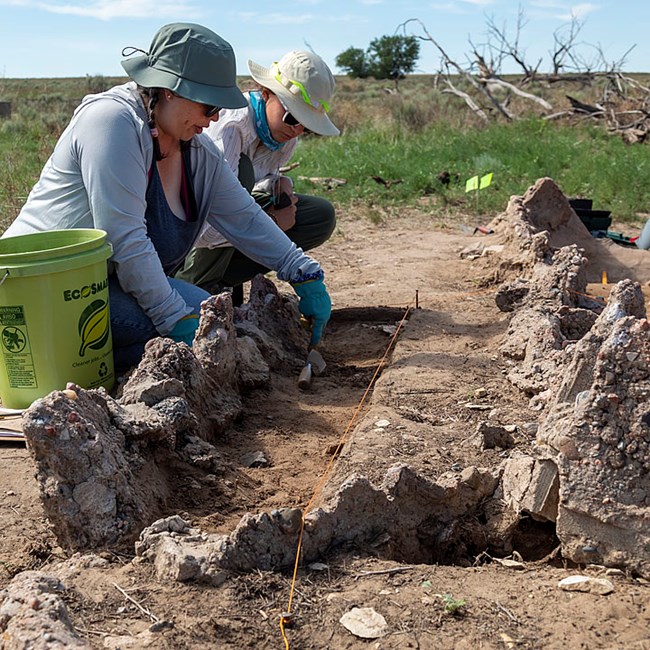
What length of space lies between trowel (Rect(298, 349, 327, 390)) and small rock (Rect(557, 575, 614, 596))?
1.92 m

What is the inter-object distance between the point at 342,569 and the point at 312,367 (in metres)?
A: 1.99

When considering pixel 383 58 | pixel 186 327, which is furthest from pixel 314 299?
pixel 383 58

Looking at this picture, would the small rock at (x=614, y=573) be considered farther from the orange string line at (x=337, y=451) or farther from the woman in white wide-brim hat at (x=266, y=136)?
the woman in white wide-brim hat at (x=266, y=136)

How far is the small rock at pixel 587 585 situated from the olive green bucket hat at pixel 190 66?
2.11 meters

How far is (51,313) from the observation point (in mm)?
3053

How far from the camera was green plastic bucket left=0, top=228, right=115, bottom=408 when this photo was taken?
298cm

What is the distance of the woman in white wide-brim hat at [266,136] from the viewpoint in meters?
4.28

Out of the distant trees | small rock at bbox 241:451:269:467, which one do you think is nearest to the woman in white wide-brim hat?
small rock at bbox 241:451:269:467

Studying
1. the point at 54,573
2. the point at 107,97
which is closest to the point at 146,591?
the point at 54,573

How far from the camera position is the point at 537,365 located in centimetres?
348

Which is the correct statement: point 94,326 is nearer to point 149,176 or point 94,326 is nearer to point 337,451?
point 149,176

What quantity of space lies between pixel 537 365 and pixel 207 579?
1968 millimetres

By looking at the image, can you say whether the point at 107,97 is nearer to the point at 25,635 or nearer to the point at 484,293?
the point at 25,635

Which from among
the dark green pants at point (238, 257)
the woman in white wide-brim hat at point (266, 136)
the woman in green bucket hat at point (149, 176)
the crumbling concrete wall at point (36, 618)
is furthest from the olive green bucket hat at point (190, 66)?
the crumbling concrete wall at point (36, 618)
